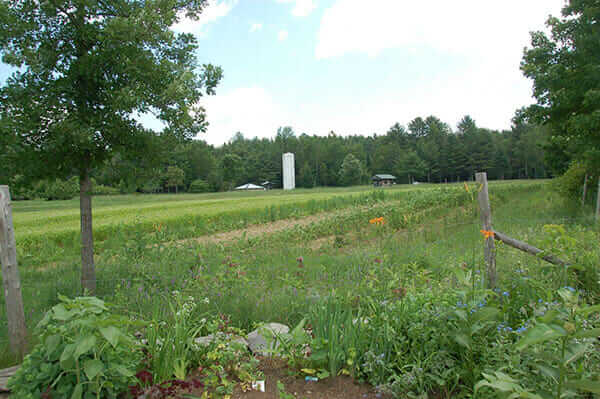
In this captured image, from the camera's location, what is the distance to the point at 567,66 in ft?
33.4

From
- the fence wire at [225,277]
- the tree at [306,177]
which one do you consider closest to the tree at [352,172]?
the tree at [306,177]

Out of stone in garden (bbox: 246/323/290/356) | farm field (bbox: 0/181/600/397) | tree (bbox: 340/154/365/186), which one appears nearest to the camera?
farm field (bbox: 0/181/600/397)

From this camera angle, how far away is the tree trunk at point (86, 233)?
446cm

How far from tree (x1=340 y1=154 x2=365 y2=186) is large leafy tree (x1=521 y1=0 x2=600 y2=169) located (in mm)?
55224

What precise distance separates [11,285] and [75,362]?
72.9 inches

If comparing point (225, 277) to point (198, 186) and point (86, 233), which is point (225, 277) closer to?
point (86, 233)

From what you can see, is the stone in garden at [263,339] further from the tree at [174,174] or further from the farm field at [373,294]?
the tree at [174,174]

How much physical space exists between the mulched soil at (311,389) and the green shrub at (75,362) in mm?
569

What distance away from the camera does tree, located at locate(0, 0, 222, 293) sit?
3.71 meters

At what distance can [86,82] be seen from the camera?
414cm

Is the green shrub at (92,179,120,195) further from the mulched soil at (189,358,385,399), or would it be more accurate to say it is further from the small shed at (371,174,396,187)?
the small shed at (371,174,396,187)

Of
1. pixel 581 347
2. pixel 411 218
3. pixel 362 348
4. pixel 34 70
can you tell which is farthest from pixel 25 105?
pixel 411 218

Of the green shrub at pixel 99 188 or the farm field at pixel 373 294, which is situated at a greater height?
the green shrub at pixel 99 188

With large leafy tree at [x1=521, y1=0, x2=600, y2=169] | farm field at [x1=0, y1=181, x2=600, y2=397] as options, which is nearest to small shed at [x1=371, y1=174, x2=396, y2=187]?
large leafy tree at [x1=521, y1=0, x2=600, y2=169]
